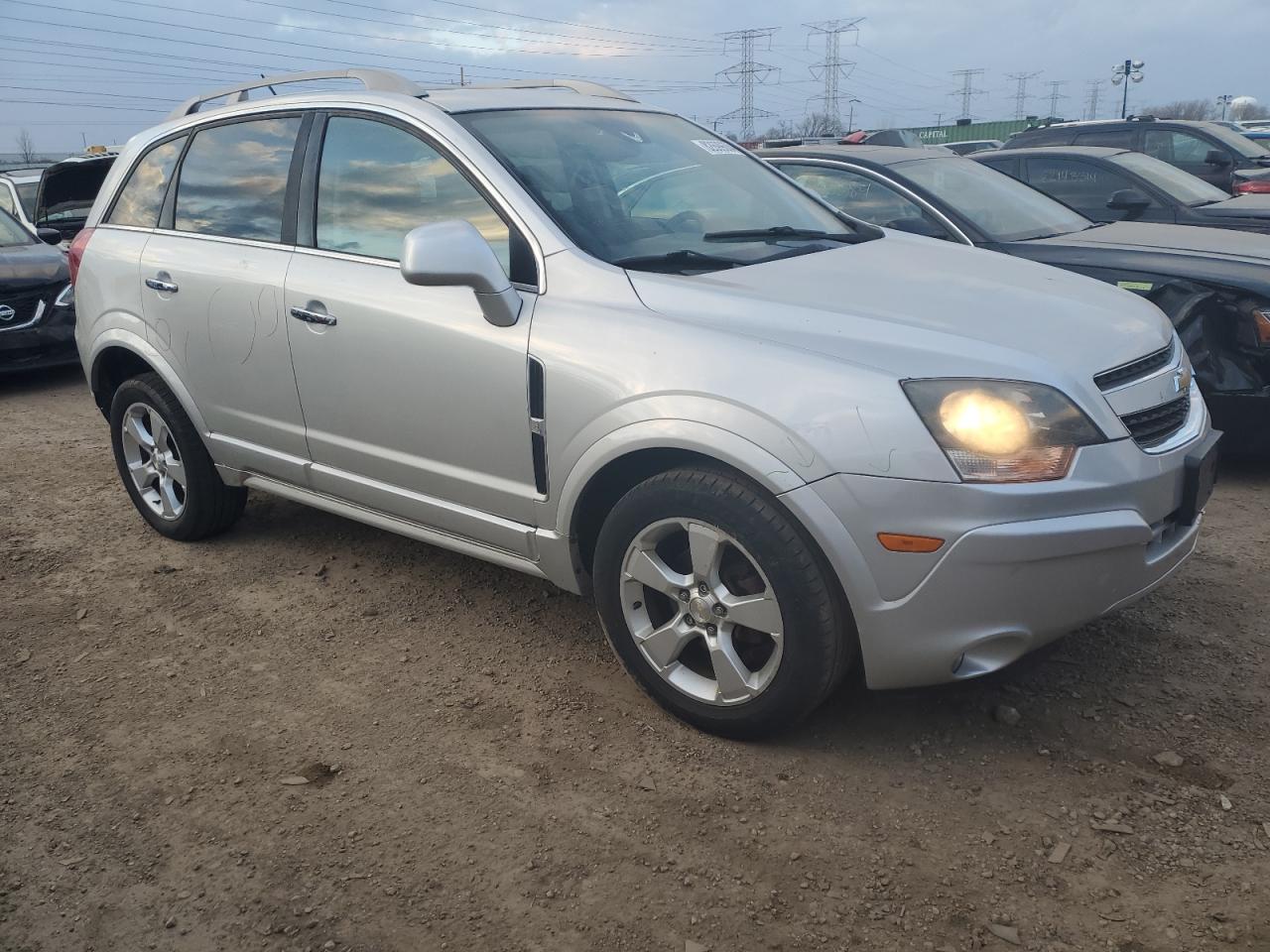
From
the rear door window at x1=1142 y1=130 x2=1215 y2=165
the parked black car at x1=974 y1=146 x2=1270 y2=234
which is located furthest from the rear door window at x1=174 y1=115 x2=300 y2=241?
the rear door window at x1=1142 y1=130 x2=1215 y2=165

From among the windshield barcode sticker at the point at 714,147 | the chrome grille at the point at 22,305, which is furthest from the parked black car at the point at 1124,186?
the chrome grille at the point at 22,305

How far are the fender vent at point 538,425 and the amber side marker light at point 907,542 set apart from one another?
1029 millimetres

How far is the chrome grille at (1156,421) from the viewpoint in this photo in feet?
9.05

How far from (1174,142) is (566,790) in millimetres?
10437

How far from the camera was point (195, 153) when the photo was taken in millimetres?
4305

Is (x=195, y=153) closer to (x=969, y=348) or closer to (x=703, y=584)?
(x=703, y=584)

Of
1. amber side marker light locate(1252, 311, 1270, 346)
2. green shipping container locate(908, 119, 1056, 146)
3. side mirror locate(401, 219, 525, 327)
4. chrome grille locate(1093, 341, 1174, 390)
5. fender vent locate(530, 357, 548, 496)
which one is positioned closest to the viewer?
chrome grille locate(1093, 341, 1174, 390)

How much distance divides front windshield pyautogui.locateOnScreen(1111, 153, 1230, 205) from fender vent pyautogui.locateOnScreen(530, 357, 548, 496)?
19.5 feet

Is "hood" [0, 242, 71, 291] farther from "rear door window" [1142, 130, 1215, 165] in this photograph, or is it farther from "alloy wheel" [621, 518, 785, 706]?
"rear door window" [1142, 130, 1215, 165]

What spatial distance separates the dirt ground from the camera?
7.70 ft

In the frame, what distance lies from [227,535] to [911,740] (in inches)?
124

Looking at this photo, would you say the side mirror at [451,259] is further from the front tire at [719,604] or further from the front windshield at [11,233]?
the front windshield at [11,233]

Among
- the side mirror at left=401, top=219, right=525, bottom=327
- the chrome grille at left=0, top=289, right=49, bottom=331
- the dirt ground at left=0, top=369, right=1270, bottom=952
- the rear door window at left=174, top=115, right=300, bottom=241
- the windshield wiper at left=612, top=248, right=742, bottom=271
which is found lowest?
the dirt ground at left=0, top=369, right=1270, bottom=952

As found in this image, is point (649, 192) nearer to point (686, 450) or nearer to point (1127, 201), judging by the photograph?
point (686, 450)
